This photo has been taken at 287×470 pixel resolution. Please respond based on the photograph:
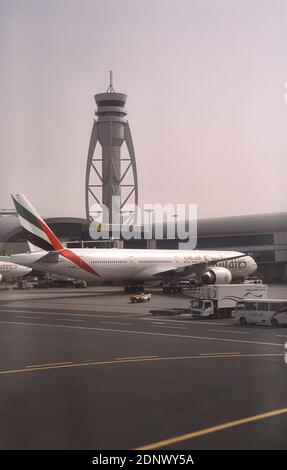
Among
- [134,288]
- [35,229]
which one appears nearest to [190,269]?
[134,288]

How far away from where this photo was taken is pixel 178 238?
136m

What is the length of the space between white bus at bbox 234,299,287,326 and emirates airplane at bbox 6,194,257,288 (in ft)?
102

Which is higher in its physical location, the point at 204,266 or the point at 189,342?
the point at 204,266

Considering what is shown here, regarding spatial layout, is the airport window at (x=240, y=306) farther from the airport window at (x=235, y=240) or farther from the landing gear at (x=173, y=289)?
the airport window at (x=235, y=240)

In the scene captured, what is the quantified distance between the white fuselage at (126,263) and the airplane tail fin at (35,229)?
159 cm

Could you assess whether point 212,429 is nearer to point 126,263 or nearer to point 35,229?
point 35,229

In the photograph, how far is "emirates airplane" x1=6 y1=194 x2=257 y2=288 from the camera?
72750 millimetres

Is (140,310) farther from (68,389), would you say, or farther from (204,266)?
(68,389)

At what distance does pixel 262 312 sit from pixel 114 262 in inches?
1482

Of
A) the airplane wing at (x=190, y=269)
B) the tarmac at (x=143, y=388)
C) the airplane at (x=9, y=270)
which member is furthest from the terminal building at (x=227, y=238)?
the tarmac at (x=143, y=388)

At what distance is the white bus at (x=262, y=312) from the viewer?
140ft
